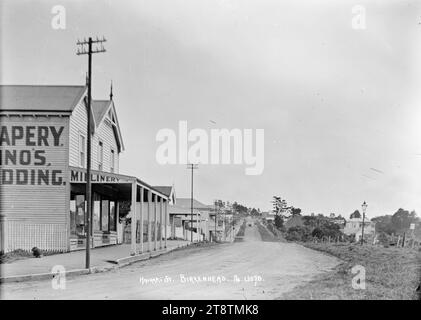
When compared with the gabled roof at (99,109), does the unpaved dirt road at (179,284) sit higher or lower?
lower

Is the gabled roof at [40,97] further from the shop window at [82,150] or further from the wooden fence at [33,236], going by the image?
the wooden fence at [33,236]

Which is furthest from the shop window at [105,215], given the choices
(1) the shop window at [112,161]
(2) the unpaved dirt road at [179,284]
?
(2) the unpaved dirt road at [179,284]

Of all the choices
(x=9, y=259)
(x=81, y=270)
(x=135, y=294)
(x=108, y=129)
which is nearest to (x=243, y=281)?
(x=135, y=294)

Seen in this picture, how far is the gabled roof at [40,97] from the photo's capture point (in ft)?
75.2

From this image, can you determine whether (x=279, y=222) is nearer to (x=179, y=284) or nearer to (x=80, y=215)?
(x=80, y=215)

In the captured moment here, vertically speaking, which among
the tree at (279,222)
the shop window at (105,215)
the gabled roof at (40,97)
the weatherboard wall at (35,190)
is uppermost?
the gabled roof at (40,97)

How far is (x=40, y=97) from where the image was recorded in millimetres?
24016

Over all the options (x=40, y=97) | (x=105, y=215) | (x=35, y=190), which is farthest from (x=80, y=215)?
(x=40, y=97)

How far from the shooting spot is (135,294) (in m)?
11.6

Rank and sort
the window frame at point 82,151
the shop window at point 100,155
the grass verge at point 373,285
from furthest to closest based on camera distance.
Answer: the shop window at point 100,155
the window frame at point 82,151
the grass verge at point 373,285

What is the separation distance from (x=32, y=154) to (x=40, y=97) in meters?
2.75

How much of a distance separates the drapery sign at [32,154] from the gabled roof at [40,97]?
0.81 metres
